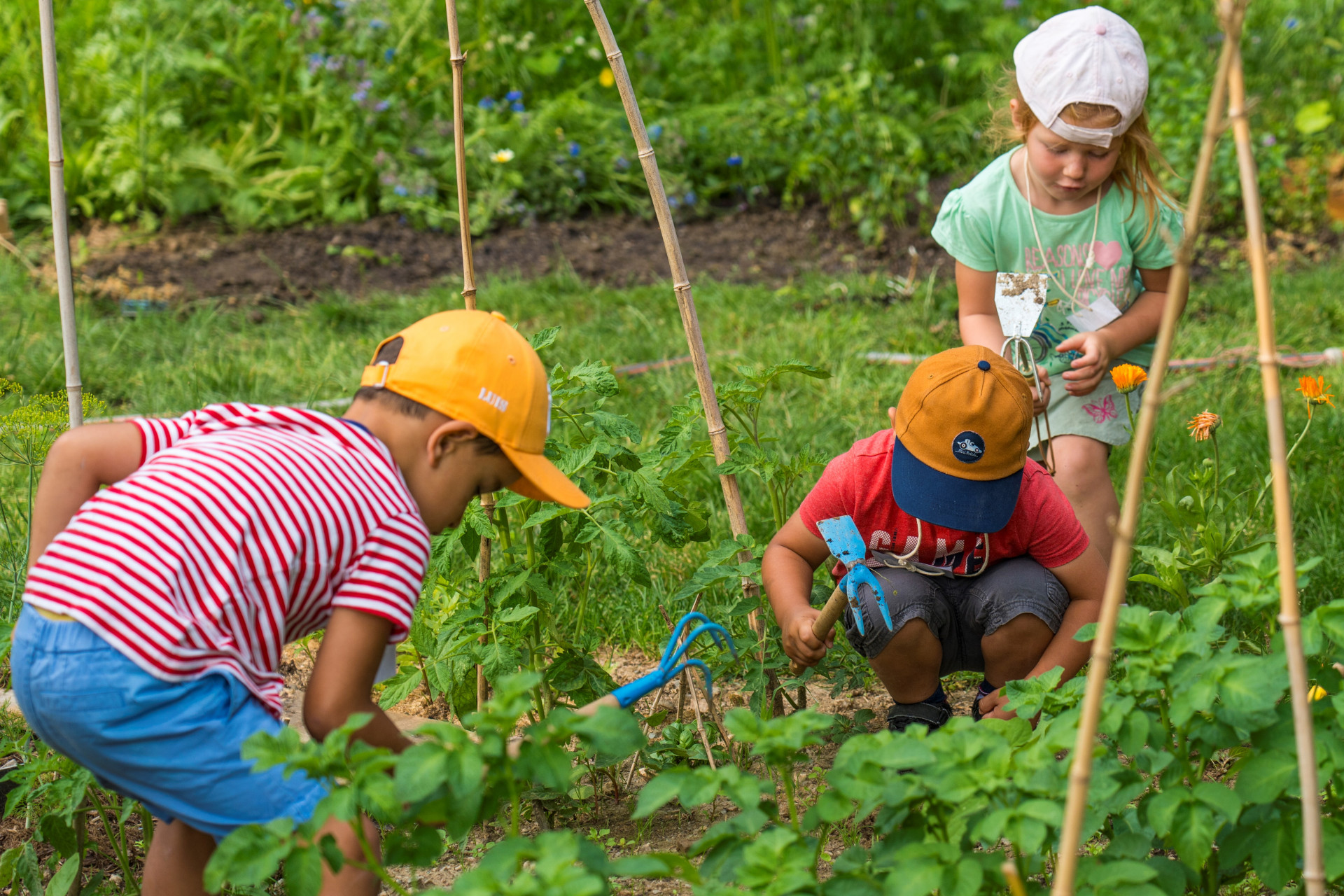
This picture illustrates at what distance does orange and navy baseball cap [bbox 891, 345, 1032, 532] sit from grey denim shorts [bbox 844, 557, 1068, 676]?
0.17 meters

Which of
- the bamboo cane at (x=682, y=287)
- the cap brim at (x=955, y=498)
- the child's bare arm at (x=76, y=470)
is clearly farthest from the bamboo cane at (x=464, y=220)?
the cap brim at (x=955, y=498)

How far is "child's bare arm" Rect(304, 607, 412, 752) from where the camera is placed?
1429 mm

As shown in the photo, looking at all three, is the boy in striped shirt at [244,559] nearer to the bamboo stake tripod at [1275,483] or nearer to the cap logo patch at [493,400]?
the cap logo patch at [493,400]

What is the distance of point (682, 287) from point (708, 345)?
→ 6.81ft

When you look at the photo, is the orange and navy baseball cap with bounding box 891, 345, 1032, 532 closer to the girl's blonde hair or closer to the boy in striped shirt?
the boy in striped shirt

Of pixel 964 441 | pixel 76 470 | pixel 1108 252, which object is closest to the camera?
pixel 76 470

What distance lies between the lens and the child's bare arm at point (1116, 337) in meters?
2.62

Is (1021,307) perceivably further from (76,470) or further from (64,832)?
(64,832)

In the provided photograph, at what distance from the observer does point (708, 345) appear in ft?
13.8

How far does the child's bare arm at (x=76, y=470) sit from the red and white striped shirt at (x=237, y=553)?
0.07 metres

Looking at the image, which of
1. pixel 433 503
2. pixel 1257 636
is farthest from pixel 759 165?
pixel 433 503

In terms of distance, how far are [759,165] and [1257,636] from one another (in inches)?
150

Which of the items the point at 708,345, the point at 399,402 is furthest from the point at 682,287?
the point at 708,345

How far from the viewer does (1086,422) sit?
2.82 meters
